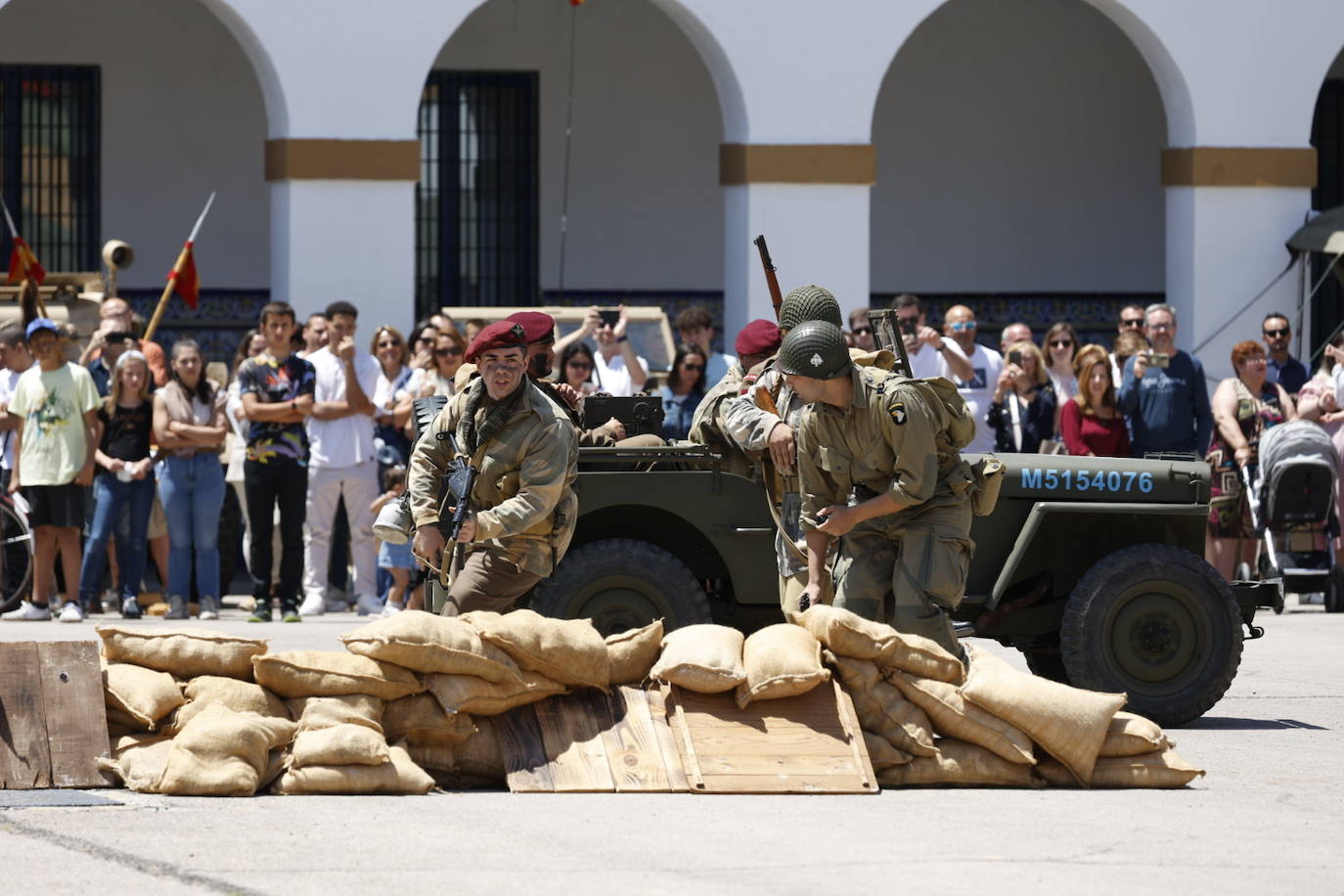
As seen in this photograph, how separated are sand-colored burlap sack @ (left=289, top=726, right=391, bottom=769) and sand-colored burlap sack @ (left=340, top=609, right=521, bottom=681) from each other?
0.31 meters

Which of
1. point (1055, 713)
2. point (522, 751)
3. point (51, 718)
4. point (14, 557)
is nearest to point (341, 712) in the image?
point (522, 751)

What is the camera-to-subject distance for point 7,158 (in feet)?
73.0

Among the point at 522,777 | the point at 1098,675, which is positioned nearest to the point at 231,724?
the point at 522,777

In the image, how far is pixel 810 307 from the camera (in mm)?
9812

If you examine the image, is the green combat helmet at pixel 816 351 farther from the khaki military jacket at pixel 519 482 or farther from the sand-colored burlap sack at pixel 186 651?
the sand-colored burlap sack at pixel 186 651

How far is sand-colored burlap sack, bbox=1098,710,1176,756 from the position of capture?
28.4ft

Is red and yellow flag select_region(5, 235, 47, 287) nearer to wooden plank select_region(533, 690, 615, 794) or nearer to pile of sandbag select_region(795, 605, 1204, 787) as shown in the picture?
wooden plank select_region(533, 690, 615, 794)

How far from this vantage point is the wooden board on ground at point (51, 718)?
8266mm

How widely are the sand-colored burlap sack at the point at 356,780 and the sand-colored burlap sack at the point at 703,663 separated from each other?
0.90m

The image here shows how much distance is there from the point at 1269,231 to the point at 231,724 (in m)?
13.9

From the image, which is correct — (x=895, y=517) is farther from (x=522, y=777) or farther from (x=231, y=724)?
(x=231, y=724)

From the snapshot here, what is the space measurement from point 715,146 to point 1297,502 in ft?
29.5

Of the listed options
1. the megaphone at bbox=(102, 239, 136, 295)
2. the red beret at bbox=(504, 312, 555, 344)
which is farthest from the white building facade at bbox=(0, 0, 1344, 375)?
the red beret at bbox=(504, 312, 555, 344)

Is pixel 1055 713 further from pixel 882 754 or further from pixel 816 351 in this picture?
pixel 816 351
